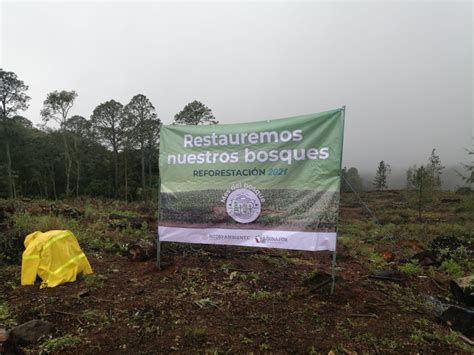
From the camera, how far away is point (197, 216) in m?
4.83

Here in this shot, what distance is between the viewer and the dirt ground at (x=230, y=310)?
122 inches

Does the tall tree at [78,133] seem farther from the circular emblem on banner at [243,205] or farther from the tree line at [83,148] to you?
the circular emblem on banner at [243,205]

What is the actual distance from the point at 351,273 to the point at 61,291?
202 inches

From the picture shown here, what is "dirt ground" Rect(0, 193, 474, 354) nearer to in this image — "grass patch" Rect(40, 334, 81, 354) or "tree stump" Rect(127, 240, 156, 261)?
"grass patch" Rect(40, 334, 81, 354)

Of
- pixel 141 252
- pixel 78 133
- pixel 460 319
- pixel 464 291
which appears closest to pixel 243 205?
pixel 141 252

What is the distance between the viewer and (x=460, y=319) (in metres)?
3.56

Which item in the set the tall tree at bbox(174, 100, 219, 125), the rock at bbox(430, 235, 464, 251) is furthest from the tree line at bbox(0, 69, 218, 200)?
the rock at bbox(430, 235, 464, 251)

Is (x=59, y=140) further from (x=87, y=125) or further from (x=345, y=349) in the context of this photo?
(x=345, y=349)

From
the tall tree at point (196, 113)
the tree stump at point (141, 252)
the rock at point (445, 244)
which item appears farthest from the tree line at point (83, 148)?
the tree stump at point (141, 252)

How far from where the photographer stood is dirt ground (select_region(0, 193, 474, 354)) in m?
3.10

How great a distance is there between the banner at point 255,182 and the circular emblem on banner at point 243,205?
0.02m

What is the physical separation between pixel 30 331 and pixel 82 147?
115 feet

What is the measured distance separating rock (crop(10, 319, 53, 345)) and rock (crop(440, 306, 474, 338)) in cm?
474

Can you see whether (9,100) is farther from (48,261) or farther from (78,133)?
(48,261)
